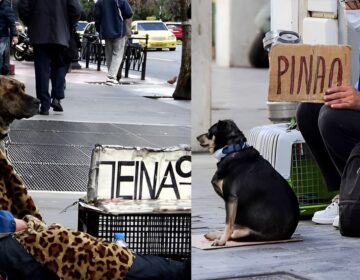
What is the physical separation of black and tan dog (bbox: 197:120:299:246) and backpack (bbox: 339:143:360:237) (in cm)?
16

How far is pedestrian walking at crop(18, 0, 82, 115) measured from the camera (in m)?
2.40

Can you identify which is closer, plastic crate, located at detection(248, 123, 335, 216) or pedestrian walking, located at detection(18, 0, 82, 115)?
pedestrian walking, located at detection(18, 0, 82, 115)

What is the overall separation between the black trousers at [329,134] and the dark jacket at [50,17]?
25.7 inches


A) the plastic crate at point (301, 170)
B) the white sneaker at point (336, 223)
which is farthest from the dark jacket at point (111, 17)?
the white sneaker at point (336, 223)

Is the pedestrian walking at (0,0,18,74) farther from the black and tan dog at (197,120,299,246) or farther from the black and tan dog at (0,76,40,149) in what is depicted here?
the black and tan dog at (197,120,299,246)

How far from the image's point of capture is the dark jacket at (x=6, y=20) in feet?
7.86

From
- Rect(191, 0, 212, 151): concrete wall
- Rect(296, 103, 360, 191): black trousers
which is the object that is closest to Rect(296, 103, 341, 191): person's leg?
Rect(296, 103, 360, 191): black trousers

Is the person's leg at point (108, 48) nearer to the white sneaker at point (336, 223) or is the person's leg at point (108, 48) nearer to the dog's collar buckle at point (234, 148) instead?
the dog's collar buckle at point (234, 148)

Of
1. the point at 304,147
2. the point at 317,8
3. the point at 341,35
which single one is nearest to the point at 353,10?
the point at 341,35

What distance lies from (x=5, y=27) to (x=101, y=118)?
16.7 inches

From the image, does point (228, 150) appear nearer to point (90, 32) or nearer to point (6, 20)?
Answer: point (90, 32)

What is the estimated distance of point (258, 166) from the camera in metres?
2.32

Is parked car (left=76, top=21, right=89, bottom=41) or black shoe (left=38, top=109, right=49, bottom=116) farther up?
parked car (left=76, top=21, right=89, bottom=41)

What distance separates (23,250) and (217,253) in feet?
1.48
